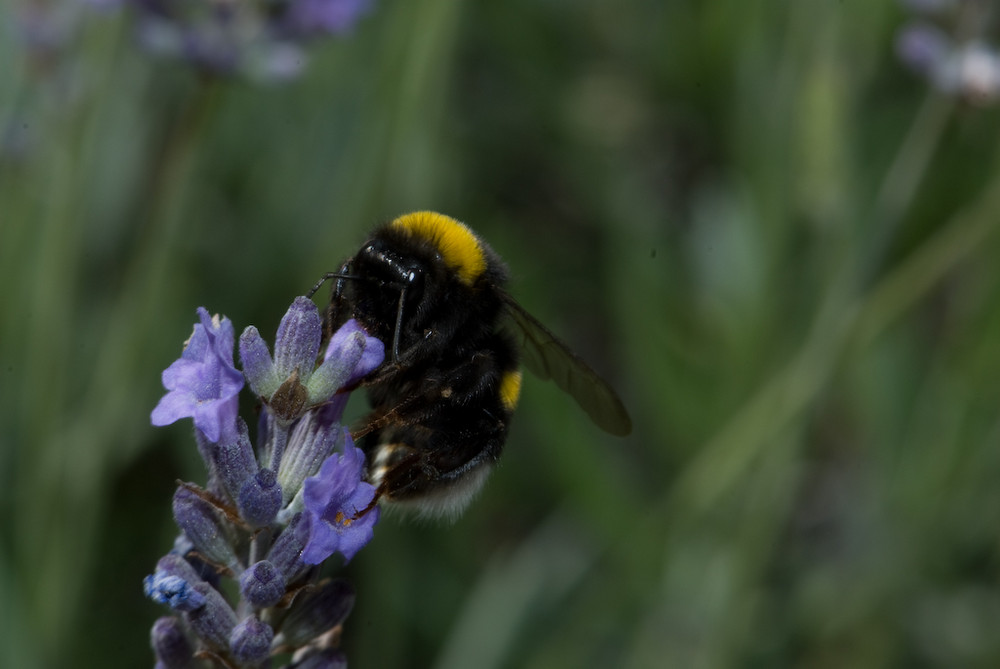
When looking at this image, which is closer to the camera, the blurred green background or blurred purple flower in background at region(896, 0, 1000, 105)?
blurred purple flower in background at region(896, 0, 1000, 105)

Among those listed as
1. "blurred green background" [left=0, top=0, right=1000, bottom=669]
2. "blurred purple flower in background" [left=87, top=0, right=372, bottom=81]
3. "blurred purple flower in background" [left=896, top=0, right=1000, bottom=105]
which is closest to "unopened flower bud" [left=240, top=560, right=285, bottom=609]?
"blurred green background" [left=0, top=0, right=1000, bottom=669]

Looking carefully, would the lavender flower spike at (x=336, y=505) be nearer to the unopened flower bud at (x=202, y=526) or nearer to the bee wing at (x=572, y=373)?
the unopened flower bud at (x=202, y=526)

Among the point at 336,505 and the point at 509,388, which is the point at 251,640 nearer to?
the point at 336,505

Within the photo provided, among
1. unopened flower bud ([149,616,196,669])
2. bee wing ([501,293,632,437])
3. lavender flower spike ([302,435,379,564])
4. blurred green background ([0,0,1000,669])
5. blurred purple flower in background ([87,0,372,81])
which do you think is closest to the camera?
lavender flower spike ([302,435,379,564])

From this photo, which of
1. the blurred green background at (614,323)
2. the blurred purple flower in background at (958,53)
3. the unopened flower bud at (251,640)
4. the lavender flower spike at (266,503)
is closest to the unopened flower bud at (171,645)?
the lavender flower spike at (266,503)

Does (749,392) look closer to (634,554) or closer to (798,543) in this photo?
(634,554)

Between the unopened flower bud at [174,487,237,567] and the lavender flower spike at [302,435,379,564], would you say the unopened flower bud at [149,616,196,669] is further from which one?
the lavender flower spike at [302,435,379,564]
